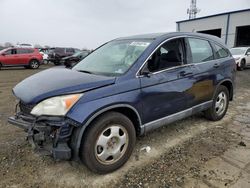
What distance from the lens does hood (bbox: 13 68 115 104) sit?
262cm

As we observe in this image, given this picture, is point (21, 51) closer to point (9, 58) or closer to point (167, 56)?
point (9, 58)

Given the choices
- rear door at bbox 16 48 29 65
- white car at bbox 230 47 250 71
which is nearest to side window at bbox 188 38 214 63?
white car at bbox 230 47 250 71

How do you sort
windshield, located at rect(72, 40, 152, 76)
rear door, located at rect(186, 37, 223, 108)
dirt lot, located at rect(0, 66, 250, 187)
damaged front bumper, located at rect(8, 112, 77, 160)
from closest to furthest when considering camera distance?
1. damaged front bumper, located at rect(8, 112, 77, 160)
2. dirt lot, located at rect(0, 66, 250, 187)
3. windshield, located at rect(72, 40, 152, 76)
4. rear door, located at rect(186, 37, 223, 108)

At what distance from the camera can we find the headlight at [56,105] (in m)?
2.52

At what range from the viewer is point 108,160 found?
2.89m

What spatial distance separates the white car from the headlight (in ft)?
43.1

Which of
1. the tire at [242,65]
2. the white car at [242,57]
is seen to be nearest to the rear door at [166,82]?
the white car at [242,57]

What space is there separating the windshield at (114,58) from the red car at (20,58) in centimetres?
1460

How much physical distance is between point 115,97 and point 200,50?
7.26ft

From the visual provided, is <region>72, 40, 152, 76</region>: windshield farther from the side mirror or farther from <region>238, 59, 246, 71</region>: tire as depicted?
<region>238, 59, 246, 71</region>: tire

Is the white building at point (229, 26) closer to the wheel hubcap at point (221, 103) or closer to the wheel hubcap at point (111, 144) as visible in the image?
the wheel hubcap at point (221, 103)

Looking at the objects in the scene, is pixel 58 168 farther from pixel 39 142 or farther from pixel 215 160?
pixel 215 160

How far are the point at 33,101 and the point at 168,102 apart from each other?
1.88 m

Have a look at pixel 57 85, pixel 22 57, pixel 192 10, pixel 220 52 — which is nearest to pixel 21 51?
pixel 22 57
